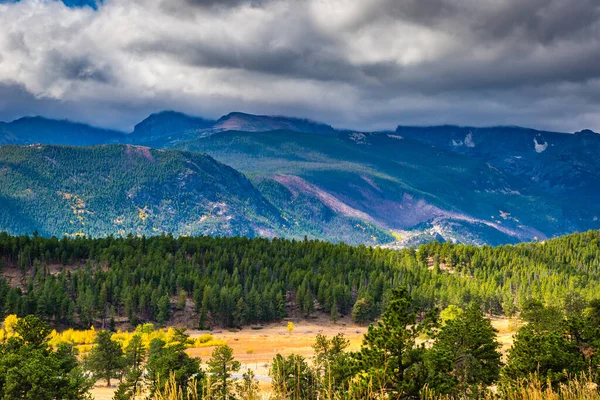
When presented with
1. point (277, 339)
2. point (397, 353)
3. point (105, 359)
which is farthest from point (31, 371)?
point (277, 339)

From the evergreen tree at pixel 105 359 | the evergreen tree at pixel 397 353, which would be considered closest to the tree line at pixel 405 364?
the evergreen tree at pixel 397 353

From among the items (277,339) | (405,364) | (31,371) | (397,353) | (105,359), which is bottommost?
(277,339)

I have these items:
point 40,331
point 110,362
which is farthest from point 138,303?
point 40,331

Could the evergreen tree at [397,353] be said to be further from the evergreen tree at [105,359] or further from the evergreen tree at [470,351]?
the evergreen tree at [105,359]

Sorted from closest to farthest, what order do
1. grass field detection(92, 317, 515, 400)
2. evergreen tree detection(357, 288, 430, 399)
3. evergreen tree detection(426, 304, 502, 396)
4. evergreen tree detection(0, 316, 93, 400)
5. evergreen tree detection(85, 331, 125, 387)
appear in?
evergreen tree detection(357, 288, 430, 399) < evergreen tree detection(0, 316, 93, 400) < evergreen tree detection(426, 304, 502, 396) < evergreen tree detection(85, 331, 125, 387) < grass field detection(92, 317, 515, 400)

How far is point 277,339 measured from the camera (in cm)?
16912

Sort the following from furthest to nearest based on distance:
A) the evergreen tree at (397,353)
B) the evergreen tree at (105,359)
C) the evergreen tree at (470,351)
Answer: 1. the evergreen tree at (105,359)
2. the evergreen tree at (470,351)
3. the evergreen tree at (397,353)

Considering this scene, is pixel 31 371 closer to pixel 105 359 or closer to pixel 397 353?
pixel 397 353

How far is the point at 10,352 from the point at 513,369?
41.5 meters

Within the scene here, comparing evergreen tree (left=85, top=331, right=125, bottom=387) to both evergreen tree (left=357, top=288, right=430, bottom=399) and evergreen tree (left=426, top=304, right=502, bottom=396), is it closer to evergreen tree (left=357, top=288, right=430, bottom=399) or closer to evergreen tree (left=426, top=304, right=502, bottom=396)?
evergreen tree (left=426, top=304, right=502, bottom=396)

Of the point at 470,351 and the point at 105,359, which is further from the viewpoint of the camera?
the point at 105,359

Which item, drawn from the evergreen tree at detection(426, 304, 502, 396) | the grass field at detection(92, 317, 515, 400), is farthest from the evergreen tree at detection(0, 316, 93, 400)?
the grass field at detection(92, 317, 515, 400)

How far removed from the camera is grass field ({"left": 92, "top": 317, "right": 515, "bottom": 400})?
13562 centimetres

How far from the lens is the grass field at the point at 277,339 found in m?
136
